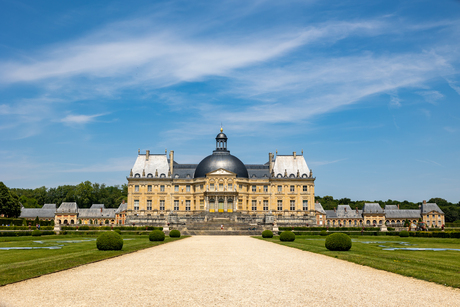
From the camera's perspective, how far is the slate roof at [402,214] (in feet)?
360

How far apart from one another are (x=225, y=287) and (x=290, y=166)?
71.9m

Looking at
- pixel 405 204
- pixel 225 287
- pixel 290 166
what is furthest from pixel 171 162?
pixel 405 204

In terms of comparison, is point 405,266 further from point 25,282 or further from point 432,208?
point 432,208

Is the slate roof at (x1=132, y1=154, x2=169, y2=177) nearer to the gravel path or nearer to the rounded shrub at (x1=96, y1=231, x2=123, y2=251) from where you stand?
the rounded shrub at (x1=96, y1=231, x2=123, y2=251)

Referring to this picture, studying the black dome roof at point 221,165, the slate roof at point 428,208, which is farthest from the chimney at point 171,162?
the slate roof at point 428,208

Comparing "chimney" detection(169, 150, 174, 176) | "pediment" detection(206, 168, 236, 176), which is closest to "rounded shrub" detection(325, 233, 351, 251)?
"pediment" detection(206, 168, 236, 176)

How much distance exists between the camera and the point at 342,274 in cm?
1491

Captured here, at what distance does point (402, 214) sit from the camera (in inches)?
4368

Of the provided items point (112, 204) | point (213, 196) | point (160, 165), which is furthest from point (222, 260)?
point (112, 204)

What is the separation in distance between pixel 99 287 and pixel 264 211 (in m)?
69.7

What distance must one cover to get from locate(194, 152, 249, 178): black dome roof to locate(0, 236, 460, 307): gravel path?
202ft

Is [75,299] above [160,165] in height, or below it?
below

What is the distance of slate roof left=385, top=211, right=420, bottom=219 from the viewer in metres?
110

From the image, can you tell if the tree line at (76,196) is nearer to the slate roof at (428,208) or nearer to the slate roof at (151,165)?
the slate roof at (151,165)
